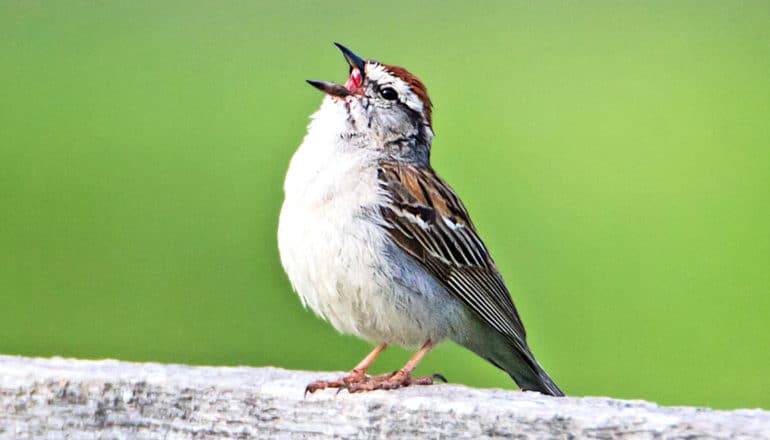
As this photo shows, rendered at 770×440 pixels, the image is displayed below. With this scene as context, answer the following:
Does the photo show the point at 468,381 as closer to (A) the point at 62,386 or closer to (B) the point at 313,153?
(B) the point at 313,153

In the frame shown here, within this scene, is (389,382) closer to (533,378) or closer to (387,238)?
(387,238)

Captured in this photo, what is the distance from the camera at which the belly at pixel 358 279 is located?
12.0ft

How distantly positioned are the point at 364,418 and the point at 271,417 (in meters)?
0.17

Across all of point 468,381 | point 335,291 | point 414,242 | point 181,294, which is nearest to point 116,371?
point 335,291

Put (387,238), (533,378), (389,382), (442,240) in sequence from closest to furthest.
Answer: (389,382) → (387,238) → (533,378) → (442,240)

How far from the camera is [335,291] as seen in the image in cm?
367

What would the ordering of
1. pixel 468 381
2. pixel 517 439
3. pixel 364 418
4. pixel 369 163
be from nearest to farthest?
pixel 517 439
pixel 364 418
pixel 369 163
pixel 468 381

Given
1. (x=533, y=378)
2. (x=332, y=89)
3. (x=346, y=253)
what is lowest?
(x=533, y=378)

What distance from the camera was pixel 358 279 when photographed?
369 centimetres

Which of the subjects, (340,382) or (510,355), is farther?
(510,355)

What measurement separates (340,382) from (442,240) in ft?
4.19

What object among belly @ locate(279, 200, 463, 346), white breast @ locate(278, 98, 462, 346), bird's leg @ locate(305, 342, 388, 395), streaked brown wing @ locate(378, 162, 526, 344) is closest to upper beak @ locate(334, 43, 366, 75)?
white breast @ locate(278, 98, 462, 346)

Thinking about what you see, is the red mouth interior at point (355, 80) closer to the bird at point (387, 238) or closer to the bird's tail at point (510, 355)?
the bird at point (387, 238)

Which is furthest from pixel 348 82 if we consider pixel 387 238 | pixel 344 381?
pixel 344 381
